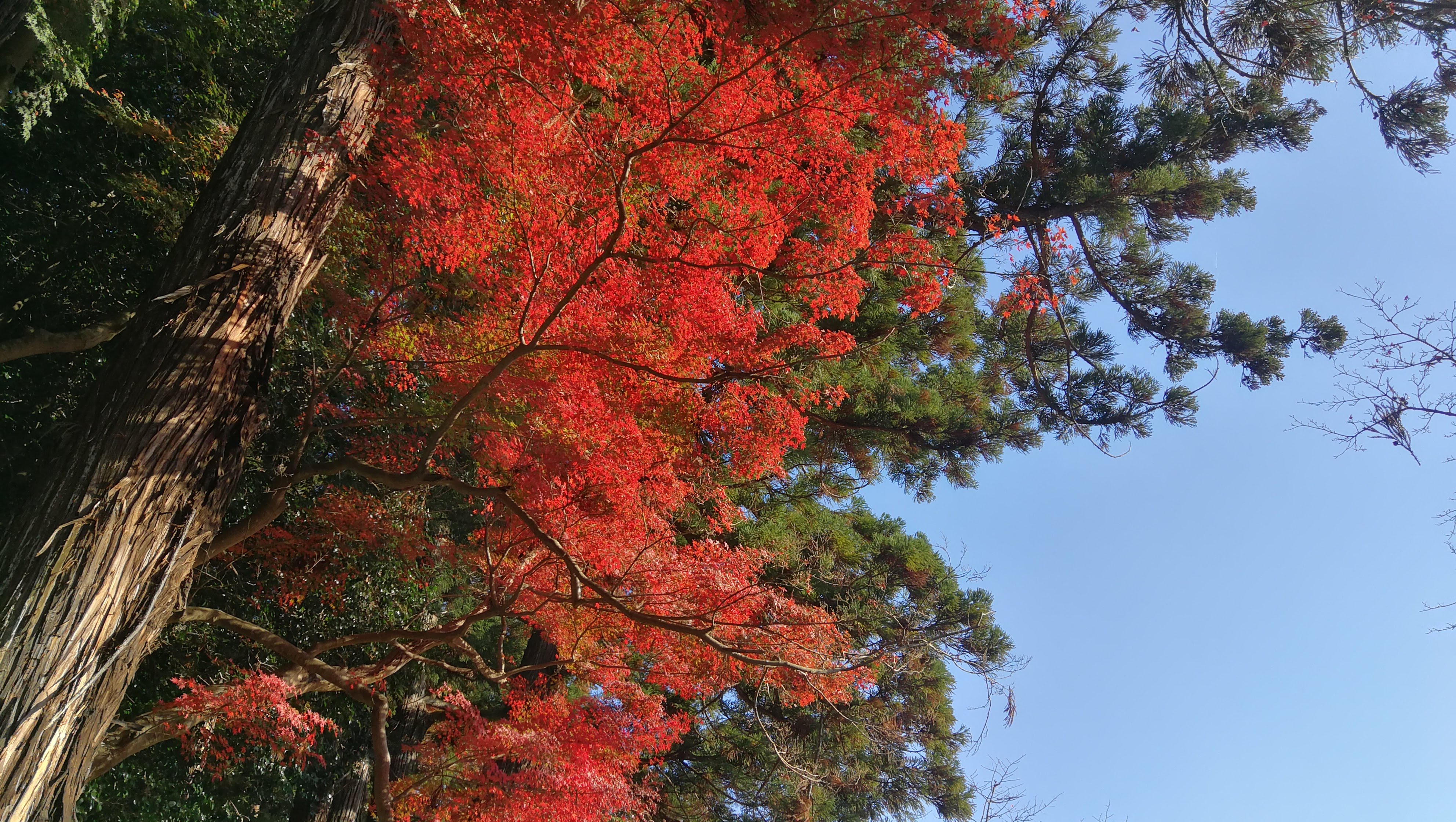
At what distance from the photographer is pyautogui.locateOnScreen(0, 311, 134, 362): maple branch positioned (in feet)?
16.4

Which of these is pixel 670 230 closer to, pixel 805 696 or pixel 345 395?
pixel 345 395

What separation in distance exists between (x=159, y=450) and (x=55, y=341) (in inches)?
107

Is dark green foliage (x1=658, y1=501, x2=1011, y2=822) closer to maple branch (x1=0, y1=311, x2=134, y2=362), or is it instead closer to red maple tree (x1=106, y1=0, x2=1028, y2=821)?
red maple tree (x1=106, y1=0, x2=1028, y2=821)

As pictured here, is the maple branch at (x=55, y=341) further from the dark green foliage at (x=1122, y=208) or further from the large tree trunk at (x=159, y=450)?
the dark green foliage at (x=1122, y=208)

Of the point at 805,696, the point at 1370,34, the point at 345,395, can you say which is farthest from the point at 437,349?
the point at 1370,34

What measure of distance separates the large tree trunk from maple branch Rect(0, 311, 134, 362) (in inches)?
69.3

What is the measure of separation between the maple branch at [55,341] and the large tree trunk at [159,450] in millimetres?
1760

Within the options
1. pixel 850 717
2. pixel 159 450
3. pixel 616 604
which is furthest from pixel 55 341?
pixel 850 717

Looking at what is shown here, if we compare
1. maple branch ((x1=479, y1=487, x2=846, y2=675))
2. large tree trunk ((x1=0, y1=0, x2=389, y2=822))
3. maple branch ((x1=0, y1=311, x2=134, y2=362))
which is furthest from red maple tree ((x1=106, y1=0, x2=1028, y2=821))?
maple branch ((x1=0, y1=311, x2=134, y2=362))

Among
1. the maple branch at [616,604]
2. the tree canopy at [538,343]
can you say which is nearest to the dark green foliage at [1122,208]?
the tree canopy at [538,343]

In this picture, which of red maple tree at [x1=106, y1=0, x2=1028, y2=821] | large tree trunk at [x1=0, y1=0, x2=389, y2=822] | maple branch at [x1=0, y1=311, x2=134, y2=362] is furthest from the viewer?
maple branch at [x1=0, y1=311, x2=134, y2=362]

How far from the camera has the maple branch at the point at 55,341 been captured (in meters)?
4.98

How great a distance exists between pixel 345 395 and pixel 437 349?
1.06 metres

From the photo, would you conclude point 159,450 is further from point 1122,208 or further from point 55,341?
point 1122,208
